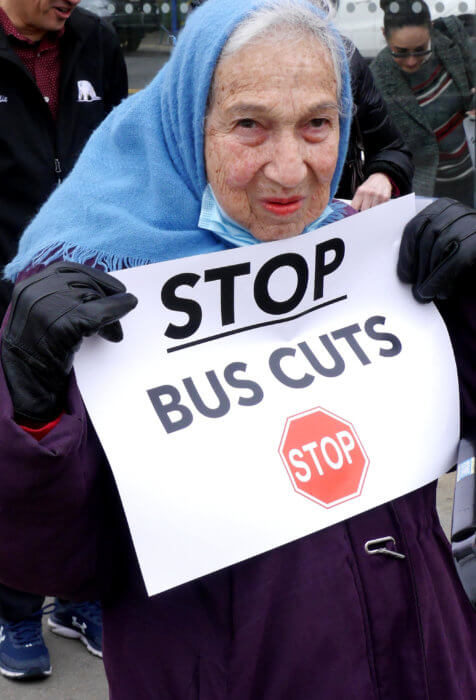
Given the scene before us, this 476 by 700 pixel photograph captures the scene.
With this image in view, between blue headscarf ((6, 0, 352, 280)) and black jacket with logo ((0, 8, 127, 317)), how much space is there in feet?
3.90

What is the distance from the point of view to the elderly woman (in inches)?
53.3

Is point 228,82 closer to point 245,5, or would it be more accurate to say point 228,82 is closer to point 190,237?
point 245,5

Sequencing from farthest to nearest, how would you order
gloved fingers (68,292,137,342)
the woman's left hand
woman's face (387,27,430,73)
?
1. woman's face (387,27,430,73)
2. the woman's left hand
3. gloved fingers (68,292,137,342)

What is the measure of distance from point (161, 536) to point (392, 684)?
0.43m

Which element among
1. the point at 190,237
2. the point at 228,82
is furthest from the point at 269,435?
the point at 228,82

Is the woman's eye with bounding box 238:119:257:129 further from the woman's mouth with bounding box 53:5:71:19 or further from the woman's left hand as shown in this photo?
the woman's mouth with bounding box 53:5:71:19

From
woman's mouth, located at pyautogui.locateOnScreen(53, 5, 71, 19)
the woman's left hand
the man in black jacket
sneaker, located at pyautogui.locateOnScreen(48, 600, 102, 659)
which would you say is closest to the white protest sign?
the woman's left hand

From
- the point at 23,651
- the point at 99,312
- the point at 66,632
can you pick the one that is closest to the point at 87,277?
the point at 99,312

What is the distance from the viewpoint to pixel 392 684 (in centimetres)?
145

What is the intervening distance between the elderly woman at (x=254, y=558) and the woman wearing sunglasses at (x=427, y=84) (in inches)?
135

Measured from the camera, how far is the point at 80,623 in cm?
294

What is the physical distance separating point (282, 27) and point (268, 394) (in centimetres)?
54

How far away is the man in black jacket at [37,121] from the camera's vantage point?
268cm

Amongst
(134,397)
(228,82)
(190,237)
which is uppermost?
(228,82)
